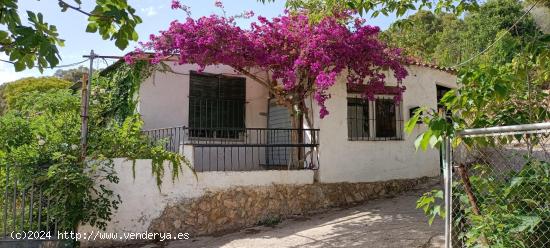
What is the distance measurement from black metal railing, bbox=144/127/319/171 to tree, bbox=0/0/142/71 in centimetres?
525

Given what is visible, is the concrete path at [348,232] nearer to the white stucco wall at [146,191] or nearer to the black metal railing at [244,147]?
the white stucco wall at [146,191]

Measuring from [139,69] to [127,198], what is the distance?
11.3 ft

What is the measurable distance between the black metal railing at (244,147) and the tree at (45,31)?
5.25 m

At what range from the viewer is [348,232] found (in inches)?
280

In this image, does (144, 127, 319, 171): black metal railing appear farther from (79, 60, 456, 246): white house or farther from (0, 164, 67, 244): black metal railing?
(0, 164, 67, 244): black metal railing

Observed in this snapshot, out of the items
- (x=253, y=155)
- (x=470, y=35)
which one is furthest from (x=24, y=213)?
(x=470, y=35)

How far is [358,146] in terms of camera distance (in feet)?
31.9

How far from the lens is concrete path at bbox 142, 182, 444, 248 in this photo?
21.1 feet

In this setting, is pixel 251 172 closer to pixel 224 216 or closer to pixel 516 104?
pixel 224 216

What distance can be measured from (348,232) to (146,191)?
3.57 m

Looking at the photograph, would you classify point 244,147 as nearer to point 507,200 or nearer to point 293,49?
point 293,49

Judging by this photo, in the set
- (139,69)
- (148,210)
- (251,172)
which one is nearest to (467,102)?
(251,172)

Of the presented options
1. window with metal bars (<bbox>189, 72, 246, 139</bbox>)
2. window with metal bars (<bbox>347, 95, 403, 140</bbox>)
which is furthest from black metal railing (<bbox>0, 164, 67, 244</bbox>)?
window with metal bars (<bbox>347, 95, 403, 140</bbox>)

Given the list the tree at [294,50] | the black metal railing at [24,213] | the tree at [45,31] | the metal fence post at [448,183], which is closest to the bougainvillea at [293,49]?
the tree at [294,50]
